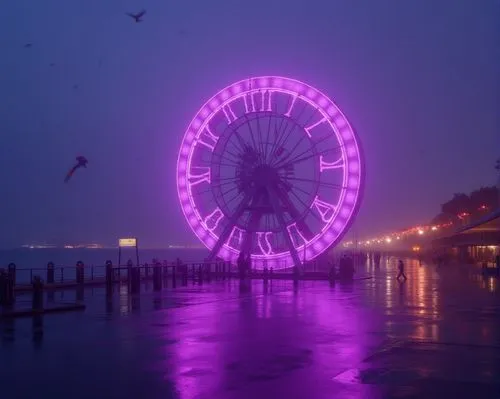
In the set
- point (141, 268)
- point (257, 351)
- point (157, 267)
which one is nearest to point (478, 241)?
point (141, 268)

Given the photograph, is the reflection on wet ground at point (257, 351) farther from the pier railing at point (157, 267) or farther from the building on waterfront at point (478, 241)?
the building on waterfront at point (478, 241)

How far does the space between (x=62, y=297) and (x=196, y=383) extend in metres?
17.8

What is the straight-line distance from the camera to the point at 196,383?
959 centimetres

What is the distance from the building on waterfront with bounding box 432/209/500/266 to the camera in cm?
5706

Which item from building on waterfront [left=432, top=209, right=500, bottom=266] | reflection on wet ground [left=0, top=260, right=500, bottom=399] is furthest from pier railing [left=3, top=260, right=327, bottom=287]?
building on waterfront [left=432, top=209, right=500, bottom=266]

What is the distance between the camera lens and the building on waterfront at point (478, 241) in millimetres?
57062

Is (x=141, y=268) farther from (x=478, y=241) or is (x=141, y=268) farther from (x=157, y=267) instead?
(x=478, y=241)

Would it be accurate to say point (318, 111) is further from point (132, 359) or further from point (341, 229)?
point (132, 359)

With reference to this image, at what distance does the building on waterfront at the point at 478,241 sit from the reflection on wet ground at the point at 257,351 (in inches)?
1229

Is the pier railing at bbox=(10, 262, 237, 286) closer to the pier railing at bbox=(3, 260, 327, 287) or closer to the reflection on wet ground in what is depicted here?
the pier railing at bbox=(3, 260, 327, 287)

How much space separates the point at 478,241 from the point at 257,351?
5790cm

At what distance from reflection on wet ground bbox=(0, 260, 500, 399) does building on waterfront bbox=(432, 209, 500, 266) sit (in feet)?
102

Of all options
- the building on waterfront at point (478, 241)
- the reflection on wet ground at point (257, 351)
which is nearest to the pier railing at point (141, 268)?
the reflection on wet ground at point (257, 351)

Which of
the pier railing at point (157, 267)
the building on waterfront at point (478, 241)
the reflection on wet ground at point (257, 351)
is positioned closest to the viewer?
the reflection on wet ground at point (257, 351)
